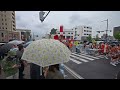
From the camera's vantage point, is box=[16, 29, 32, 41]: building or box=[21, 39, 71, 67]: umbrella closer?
box=[21, 39, 71, 67]: umbrella

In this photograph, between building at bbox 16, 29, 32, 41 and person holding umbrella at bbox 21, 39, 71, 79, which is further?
building at bbox 16, 29, 32, 41

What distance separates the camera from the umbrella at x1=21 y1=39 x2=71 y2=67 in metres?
2.67

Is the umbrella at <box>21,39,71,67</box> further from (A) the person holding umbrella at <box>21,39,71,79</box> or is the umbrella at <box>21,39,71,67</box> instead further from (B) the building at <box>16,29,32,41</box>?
(B) the building at <box>16,29,32,41</box>

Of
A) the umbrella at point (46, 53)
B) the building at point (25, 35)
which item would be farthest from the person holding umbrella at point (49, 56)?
the building at point (25, 35)

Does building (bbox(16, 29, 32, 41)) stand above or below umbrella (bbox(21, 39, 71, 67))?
above

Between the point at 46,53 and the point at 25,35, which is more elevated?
the point at 25,35

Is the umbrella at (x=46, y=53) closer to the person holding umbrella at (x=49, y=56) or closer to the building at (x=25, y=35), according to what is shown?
the person holding umbrella at (x=49, y=56)

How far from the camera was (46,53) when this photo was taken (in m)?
2.69

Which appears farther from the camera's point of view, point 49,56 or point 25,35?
point 25,35

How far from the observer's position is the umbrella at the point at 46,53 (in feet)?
8.75

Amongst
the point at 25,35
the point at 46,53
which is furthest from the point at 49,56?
the point at 25,35

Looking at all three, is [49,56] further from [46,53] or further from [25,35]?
[25,35]

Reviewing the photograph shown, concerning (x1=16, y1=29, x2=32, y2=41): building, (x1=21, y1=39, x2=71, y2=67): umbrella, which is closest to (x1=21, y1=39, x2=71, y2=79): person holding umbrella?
(x1=21, y1=39, x2=71, y2=67): umbrella

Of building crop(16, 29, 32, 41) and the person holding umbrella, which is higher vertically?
building crop(16, 29, 32, 41)
